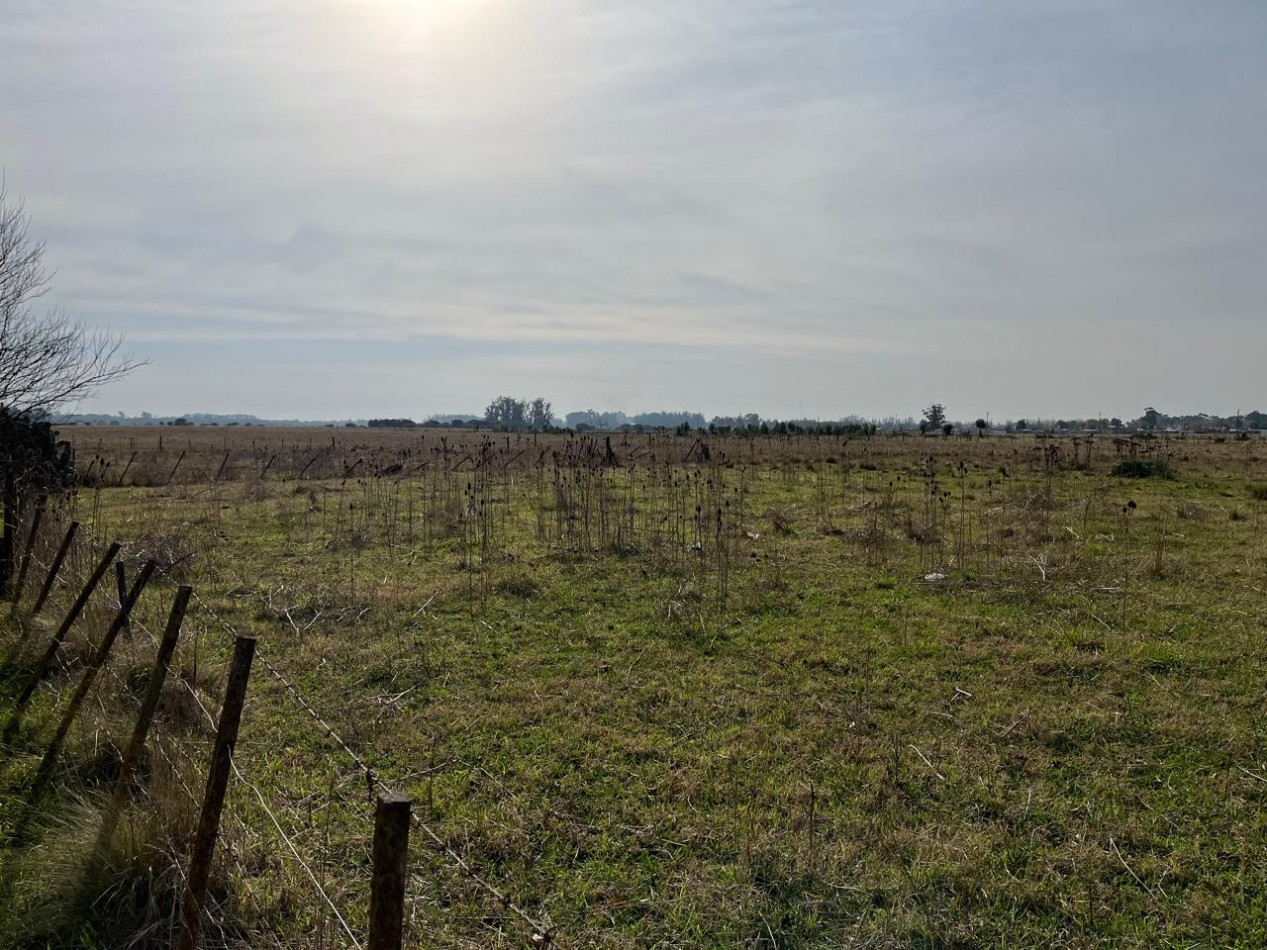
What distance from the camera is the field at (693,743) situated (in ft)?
10.4

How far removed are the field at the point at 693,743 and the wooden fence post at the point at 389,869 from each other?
15.4 inches

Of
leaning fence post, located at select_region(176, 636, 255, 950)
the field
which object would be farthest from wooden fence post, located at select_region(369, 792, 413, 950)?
leaning fence post, located at select_region(176, 636, 255, 950)

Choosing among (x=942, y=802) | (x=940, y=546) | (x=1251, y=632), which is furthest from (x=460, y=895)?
(x=940, y=546)

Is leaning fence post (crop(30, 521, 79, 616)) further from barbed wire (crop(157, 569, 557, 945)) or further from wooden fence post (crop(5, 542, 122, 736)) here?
barbed wire (crop(157, 569, 557, 945))

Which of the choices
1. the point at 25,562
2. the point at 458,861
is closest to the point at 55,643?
the point at 25,562

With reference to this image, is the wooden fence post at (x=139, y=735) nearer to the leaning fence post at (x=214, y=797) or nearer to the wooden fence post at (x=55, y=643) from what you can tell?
the leaning fence post at (x=214, y=797)

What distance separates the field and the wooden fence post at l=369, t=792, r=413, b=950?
391mm

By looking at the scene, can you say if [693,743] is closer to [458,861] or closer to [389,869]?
[458,861]

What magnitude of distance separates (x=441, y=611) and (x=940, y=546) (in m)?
6.21

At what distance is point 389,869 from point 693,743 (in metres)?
3.27

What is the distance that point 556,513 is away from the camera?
12.8 m

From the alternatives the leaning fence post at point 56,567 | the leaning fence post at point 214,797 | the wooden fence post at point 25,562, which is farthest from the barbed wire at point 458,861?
the wooden fence post at point 25,562

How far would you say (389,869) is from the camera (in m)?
1.73

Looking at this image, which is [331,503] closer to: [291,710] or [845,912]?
[291,710]
